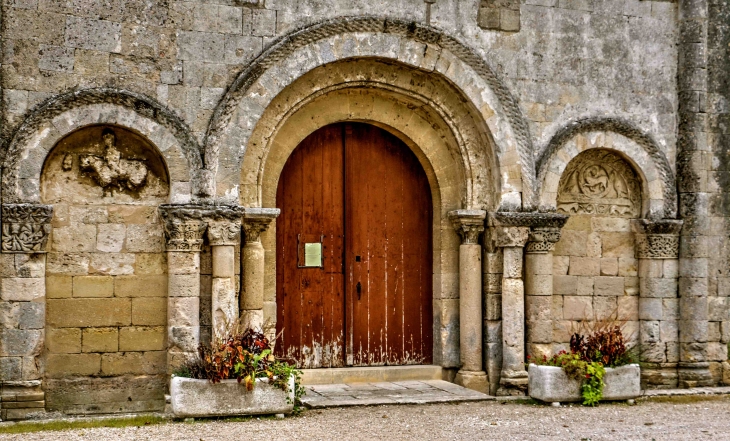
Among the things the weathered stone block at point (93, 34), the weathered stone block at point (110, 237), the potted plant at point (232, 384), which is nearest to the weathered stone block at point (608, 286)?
the potted plant at point (232, 384)

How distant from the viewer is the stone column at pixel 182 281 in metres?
7.97

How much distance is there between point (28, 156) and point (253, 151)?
1.98m

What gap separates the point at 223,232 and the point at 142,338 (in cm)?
121

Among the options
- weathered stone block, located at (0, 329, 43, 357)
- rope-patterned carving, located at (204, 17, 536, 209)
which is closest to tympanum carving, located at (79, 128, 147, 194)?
rope-patterned carving, located at (204, 17, 536, 209)

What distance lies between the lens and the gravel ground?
22.9 ft

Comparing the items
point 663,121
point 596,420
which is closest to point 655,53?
point 663,121

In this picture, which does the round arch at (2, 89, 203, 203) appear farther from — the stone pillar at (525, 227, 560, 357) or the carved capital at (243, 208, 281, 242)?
the stone pillar at (525, 227, 560, 357)

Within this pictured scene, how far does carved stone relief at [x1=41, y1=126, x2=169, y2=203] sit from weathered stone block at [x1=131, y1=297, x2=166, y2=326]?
0.91 metres

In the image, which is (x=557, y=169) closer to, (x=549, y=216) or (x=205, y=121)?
(x=549, y=216)

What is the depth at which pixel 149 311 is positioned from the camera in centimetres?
815

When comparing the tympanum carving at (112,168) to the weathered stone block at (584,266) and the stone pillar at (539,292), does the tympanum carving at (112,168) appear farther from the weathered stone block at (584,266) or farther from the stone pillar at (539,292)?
the weathered stone block at (584,266)

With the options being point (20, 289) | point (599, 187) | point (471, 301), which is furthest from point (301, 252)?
point (599, 187)

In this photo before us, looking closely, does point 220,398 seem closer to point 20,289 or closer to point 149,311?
point 149,311

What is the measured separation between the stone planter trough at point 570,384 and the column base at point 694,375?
1.13m
